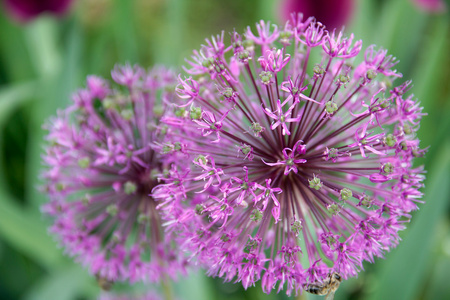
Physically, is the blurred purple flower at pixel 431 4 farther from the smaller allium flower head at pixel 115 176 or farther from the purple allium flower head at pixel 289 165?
the smaller allium flower head at pixel 115 176

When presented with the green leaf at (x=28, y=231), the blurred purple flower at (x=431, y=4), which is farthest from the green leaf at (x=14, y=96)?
the blurred purple flower at (x=431, y=4)

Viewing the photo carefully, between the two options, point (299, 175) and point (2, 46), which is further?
point (2, 46)

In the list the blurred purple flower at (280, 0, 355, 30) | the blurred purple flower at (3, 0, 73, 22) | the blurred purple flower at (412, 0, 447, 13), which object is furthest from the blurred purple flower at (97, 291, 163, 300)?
the blurred purple flower at (412, 0, 447, 13)

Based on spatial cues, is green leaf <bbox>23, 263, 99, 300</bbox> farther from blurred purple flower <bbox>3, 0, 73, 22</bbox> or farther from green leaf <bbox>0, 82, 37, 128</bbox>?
blurred purple flower <bbox>3, 0, 73, 22</bbox>

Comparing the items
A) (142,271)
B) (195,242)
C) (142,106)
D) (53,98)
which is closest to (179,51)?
(53,98)

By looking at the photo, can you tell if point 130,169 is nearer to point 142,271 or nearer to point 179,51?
point 142,271

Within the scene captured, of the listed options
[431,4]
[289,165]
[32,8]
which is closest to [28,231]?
[32,8]

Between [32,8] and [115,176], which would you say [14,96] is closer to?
[32,8]
